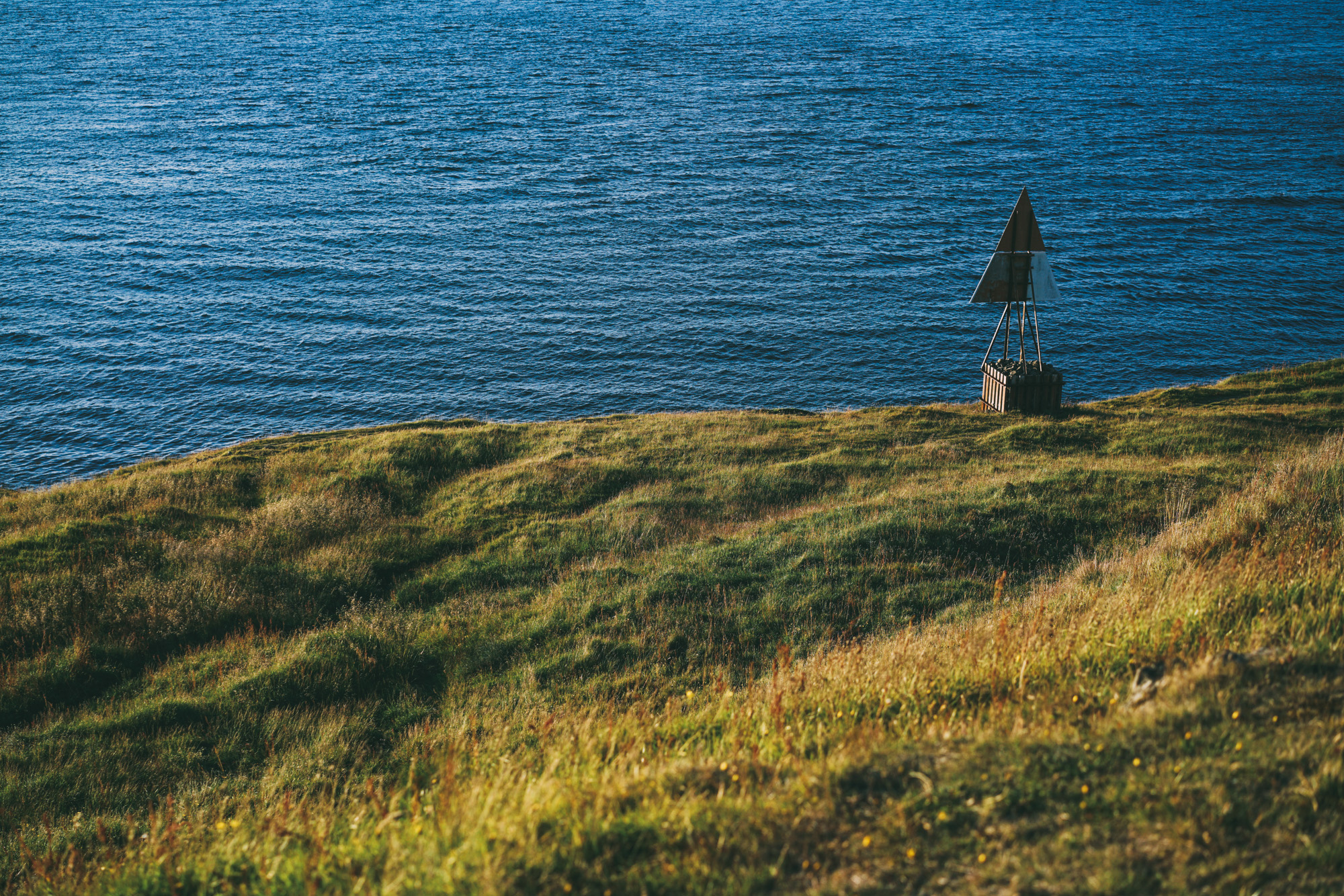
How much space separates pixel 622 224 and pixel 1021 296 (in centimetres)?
3671

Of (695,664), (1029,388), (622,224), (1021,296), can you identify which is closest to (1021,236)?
(1021,296)

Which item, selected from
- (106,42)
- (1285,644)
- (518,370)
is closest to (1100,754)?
(1285,644)

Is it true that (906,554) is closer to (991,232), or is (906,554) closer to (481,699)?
(481,699)

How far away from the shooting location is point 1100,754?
603 cm

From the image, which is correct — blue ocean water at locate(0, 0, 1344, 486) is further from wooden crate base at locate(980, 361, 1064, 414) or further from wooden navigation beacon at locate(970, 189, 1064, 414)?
wooden crate base at locate(980, 361, 1064, 414)

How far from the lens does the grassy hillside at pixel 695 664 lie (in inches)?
215

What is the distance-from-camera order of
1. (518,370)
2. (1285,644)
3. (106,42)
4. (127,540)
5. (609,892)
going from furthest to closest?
1. (106,42)
2. (518,370)
3. (127,540)
4. (1285,644)
5. (609,892)

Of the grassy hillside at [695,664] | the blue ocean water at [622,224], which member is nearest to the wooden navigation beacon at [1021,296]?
the grassy hillside at [695,664]

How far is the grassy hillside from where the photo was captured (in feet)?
17.9

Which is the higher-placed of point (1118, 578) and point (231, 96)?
point (231, 96)

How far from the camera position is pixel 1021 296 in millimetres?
26812

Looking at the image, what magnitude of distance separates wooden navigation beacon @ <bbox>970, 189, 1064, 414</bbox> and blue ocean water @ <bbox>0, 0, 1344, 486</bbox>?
8.51 m

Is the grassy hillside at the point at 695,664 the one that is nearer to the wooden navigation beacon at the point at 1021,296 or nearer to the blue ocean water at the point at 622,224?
the wooden navigation beacon at the point at 1021,296

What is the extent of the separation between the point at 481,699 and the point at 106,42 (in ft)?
446
